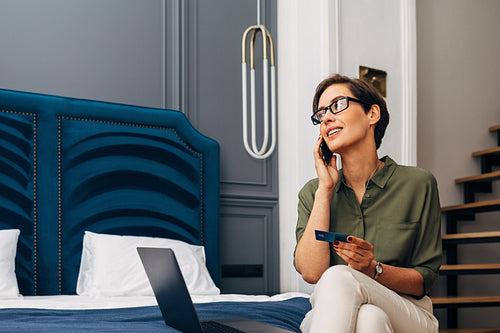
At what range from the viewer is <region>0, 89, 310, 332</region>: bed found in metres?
2.45

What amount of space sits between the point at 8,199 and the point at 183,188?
2.87 ft

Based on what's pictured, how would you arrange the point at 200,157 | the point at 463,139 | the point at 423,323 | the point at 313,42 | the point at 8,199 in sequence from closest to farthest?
the point at 423,323, the point at 8,199, the point at 200,157, the point at 313,42, the point at 463,139

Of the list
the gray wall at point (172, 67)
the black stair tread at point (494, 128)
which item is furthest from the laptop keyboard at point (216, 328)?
the black stair tread at point (494, 128)

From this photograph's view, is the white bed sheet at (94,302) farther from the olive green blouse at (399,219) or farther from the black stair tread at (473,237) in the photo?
the black stair tread at (473,237)

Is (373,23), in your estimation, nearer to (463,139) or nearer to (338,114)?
(463,139)

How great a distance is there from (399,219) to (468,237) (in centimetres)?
188

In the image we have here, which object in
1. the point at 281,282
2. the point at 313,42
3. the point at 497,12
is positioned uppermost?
the point at 497,12

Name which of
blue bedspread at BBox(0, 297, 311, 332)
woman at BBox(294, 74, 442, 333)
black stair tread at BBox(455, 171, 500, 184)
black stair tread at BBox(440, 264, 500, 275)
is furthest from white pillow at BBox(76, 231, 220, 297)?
black stair tread at BBox(455, 171, 500, 184)

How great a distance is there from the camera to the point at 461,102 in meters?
3.90

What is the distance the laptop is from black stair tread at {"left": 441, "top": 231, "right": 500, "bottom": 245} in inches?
83.2

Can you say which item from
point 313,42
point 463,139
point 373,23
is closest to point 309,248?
point 313,42

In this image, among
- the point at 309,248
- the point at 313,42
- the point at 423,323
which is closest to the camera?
the point at 423,323

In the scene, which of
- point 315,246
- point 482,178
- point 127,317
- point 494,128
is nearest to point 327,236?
point 315,246

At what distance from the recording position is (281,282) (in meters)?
3.35
